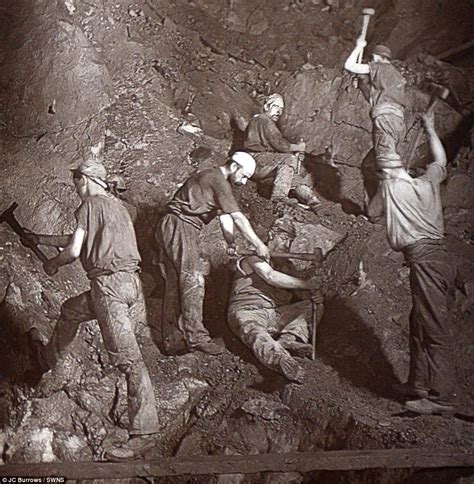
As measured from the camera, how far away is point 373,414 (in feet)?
27.9

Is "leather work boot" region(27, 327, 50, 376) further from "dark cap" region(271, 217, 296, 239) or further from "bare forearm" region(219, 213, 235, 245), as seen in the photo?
"dark cap" region(271, 217, 296, 239)

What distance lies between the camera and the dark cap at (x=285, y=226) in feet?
29.9

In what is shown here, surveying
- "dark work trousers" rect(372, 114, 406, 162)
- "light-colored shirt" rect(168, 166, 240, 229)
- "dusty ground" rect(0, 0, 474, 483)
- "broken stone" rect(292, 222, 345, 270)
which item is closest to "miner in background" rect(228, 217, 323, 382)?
"dusty ground" rect(0, 0, 474, 483)

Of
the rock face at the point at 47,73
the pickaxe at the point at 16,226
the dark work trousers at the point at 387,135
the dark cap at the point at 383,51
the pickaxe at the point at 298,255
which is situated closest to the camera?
the pickaxe at the point at 298,255

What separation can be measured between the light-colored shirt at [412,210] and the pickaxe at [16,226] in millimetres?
3257

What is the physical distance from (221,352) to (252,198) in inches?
58.9

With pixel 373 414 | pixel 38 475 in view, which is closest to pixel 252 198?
pixel 373 414

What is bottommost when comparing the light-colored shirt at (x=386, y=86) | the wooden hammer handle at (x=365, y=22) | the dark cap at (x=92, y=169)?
the dark cap at (x=92, y=169)

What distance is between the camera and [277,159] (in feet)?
30.7

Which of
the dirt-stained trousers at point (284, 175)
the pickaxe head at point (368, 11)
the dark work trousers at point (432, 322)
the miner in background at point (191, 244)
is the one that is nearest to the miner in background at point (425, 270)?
the dark work trousers at point (432, 322)

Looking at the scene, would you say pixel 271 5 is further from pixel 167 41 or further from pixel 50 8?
pixel 50 8

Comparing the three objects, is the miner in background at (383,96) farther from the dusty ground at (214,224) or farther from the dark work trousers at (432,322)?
the dark work trousers at (432,322)

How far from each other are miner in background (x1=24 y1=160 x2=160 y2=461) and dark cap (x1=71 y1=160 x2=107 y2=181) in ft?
0.98

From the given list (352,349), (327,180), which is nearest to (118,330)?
(352,349)
